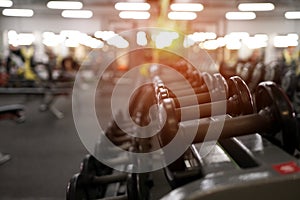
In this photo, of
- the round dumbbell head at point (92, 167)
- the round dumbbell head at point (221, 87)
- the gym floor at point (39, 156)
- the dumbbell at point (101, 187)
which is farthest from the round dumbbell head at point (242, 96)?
the gym floor at point (39, 156)

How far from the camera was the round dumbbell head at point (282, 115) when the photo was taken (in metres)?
1.18

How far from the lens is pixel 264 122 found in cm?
129

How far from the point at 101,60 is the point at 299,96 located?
7.83 metres

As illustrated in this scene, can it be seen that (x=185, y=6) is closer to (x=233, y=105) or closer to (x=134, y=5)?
(x=134, y=5)

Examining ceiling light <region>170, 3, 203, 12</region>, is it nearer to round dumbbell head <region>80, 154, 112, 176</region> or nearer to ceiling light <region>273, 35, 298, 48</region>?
round dumbbell head <region>80, 154, 112, 176</region>

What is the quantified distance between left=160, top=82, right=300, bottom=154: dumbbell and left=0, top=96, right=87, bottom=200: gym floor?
2.28 metres

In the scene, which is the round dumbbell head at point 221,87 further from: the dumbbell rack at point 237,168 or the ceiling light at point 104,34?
the ceiling light at point 104,34

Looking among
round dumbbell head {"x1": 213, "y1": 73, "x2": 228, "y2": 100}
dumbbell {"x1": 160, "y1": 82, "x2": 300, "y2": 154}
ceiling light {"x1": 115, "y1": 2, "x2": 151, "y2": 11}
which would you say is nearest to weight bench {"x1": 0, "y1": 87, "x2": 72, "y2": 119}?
ceiling light {"x1": 115, "y1": 2, "x2": 151, "y2": 11}

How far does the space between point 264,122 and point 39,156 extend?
3719 mm

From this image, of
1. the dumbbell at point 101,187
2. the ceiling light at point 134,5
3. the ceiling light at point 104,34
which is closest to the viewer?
the dumbbell at point 101,187

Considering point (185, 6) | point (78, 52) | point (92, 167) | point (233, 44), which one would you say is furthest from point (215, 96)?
point (78, 52)

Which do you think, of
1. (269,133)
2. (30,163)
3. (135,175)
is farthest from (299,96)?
(269,133)

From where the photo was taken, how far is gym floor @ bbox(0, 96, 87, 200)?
3.45 m

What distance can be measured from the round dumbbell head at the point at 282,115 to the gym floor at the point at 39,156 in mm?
2419
